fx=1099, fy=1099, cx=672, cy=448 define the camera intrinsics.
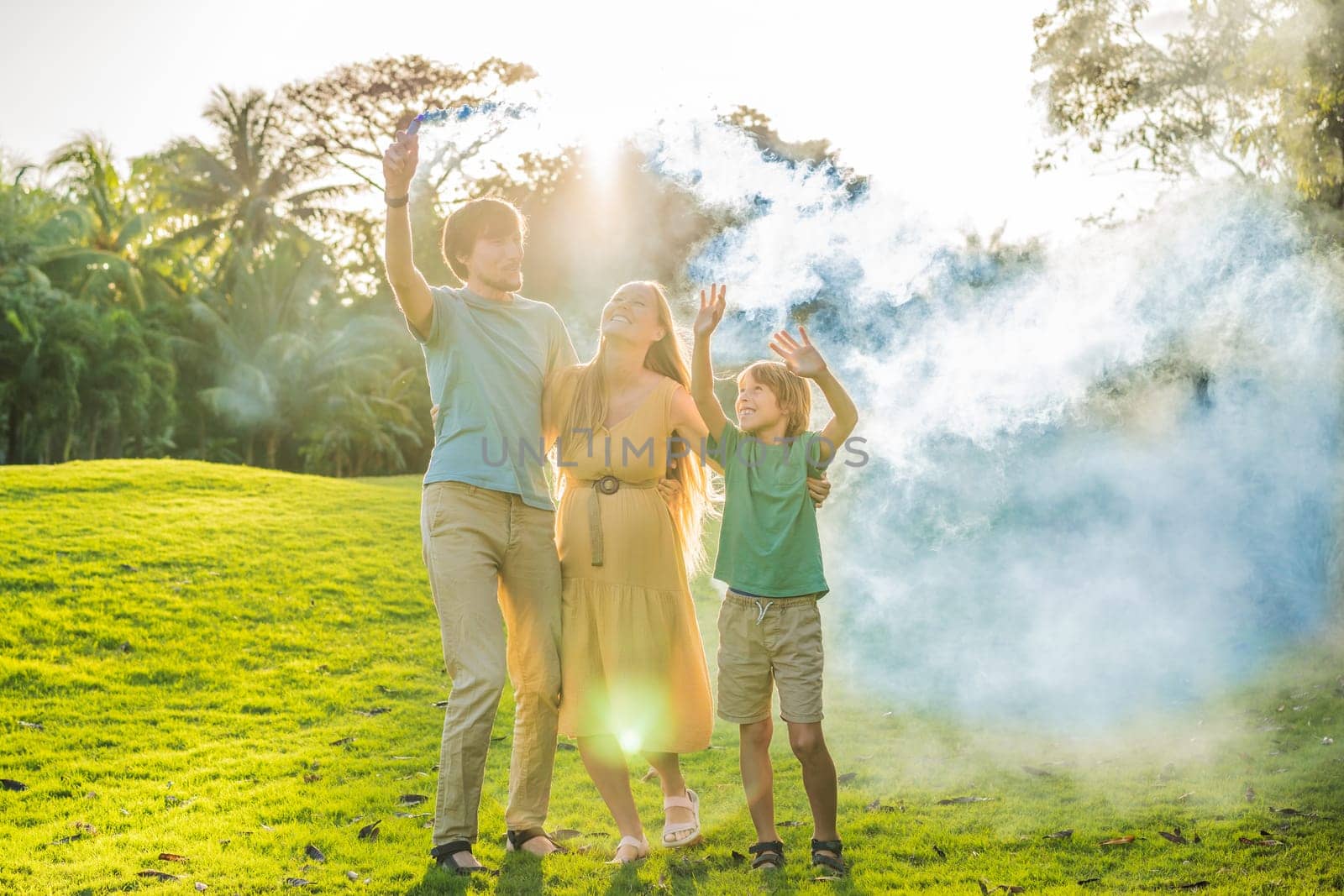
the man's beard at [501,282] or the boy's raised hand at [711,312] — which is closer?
the boy's raised hand at [711,312]

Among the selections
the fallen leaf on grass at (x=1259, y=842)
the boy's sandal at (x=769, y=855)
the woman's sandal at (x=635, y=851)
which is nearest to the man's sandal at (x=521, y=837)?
the woman's sandal at (x=635, y=851)

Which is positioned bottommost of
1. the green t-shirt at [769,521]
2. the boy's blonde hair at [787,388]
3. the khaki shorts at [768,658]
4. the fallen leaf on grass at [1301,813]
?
the fallen leaf on grass at [1301,813]

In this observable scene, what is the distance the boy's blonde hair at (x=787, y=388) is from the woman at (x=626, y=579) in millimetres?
310

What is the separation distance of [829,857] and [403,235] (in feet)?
9.58

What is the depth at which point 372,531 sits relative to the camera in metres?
14.6

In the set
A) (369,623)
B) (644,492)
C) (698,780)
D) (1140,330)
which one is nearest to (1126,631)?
(1140,330)

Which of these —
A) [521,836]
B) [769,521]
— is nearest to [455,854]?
[521,836]

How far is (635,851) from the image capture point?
449cm

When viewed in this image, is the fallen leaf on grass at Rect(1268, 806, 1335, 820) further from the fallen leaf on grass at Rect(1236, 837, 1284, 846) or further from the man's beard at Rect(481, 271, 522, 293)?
the man's beard at Rect(481, 271, 522, 293)

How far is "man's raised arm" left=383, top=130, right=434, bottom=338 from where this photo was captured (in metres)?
4.07

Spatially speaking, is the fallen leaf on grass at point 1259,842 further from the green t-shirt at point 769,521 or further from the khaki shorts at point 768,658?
the green t-shirt at point 769,521

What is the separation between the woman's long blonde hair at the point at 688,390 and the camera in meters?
4.64

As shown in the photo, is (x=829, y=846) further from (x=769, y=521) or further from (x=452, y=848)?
(x=452, y=848)

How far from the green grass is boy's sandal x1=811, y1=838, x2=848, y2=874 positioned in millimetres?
92
